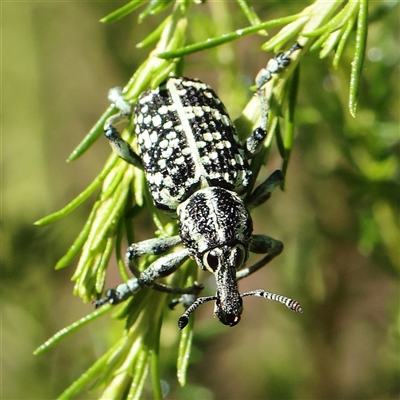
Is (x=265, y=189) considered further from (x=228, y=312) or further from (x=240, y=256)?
(x=228, y=312)

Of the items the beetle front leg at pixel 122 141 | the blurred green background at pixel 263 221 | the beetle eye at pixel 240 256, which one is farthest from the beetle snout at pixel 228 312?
the blurred green background at pixel 263 221

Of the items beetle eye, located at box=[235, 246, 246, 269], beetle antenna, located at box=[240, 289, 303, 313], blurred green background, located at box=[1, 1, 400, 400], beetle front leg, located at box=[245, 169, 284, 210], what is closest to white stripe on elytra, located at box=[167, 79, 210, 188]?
beetle front leg, located at box=[245, 169, 284, 210]

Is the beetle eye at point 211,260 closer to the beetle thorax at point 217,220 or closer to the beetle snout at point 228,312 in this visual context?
the beetle thorax at point 217,220

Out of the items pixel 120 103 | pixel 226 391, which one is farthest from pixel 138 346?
pixel 226 391

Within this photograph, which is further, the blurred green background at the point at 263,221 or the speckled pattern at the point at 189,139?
the blurred green background at the point at 263,221

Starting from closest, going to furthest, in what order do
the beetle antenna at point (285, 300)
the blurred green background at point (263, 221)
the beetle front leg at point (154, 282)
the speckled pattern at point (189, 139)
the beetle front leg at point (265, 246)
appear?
1. the beetle front leg at point (154, 282)
2. the beetle antenna at point (285, 300)
3. the speckled pattern at point (189, 139)
4. the beetle front leg at point (265, 246)
5. the blurred green background at point (263, 221)

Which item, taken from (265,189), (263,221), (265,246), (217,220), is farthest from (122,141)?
(263,221)

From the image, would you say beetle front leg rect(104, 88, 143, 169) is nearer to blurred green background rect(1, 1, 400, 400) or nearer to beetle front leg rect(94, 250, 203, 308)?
beetle front leg rect(94, 250, 203, 308)
